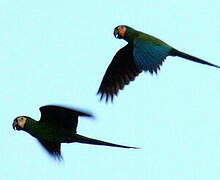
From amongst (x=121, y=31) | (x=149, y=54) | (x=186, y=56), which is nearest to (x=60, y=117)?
(x=149, y=54)

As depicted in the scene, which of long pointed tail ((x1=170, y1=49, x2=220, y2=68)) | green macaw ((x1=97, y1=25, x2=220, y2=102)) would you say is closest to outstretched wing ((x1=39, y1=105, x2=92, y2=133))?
green macaw ((x1=97, y1=25, x2=220, y2=102))

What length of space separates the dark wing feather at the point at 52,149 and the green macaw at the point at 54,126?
58mm

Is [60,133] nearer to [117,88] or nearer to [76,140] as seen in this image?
[76,140]


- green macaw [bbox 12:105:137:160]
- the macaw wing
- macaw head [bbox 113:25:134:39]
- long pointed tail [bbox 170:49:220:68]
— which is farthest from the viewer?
macaw head [bbox 113:25:134:39]

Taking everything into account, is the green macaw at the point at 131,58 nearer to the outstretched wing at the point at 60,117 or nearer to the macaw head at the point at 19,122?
the outstretched wing at the point at 60,117

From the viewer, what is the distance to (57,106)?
7941 millimetres

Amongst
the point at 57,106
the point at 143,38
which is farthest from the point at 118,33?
the point at 57,106

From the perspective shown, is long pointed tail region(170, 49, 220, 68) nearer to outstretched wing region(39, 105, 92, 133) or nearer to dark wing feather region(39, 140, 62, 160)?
outstretched wing region(39, 105, 92, 133)

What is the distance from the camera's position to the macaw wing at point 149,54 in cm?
823

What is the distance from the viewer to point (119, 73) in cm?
953

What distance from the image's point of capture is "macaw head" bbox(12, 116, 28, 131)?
8039 millimetres

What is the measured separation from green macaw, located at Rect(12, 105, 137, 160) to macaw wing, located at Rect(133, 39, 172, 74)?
2.60ft

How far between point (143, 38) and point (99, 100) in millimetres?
1088

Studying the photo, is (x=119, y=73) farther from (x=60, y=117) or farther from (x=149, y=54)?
(x=60, y=117)
